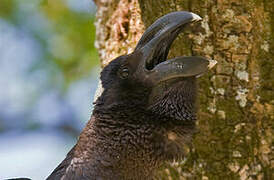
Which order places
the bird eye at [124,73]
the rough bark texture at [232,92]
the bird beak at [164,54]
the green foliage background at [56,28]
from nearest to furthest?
the bird beak at [164,54] → the bird eye at [124,73] → the rough bark texture at [232,92] → the green foliage background at [56,28]

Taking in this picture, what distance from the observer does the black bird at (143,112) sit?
140 inches

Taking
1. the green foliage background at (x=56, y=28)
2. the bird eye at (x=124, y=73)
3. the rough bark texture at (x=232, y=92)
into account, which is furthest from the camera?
the green foliage background at (x=56, y=28)

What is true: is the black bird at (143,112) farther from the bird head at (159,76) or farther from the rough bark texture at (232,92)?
the rough bark texture at (232,92)

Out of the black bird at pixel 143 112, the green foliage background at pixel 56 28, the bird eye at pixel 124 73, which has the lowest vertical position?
the black bird at pixel 143 112

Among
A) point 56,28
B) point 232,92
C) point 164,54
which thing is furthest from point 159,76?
point 56,28

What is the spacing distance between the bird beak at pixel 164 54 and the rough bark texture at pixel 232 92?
521 millimetres

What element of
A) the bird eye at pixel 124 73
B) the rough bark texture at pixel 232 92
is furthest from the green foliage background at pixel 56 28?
the bird eye at pixel 124 73

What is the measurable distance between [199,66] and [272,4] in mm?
1134

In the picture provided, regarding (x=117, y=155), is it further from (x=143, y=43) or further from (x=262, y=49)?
(x=262, y=49)

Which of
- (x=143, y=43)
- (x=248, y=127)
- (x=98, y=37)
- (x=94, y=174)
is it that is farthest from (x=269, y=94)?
(x=98, y=37)

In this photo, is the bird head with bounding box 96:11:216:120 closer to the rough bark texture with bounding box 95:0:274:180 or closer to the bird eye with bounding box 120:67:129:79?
the bird eye with bounding box 120:67:129:79

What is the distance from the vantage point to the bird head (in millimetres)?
3510

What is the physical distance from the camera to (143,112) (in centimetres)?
364

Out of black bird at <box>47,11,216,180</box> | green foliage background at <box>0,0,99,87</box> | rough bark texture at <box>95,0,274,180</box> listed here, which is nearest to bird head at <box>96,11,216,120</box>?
black bird at <box>47,11,216,180</box>
